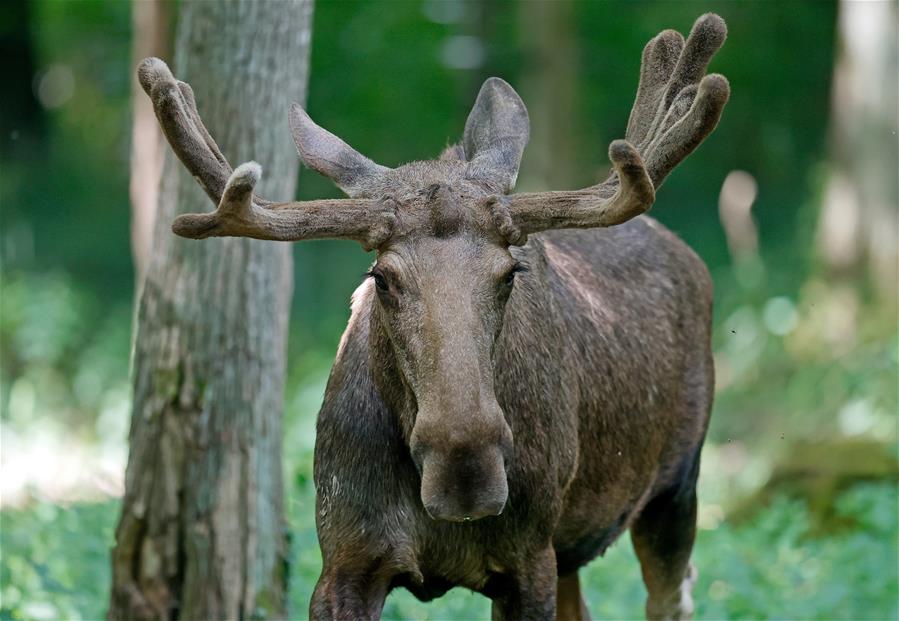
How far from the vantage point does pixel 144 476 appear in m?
6.83

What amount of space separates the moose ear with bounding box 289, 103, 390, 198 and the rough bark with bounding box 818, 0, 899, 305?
9888 millimetres

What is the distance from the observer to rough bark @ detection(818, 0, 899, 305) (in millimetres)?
14312

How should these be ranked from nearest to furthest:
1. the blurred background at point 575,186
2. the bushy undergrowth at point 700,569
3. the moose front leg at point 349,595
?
the moose front leg at point 349,595 → the bushy undergrowth at point 700,569 → the blurred background at point 575,186

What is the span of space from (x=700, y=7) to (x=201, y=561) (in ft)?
68.7

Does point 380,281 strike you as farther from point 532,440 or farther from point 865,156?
point 865,156

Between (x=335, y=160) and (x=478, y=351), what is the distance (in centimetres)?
112

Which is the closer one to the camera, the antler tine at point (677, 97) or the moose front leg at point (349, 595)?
the antler tine at point (677, 97)

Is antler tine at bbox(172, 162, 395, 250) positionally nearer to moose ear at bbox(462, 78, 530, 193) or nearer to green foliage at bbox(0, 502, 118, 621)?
moose ear at bbox(462, 78, 530, 193)

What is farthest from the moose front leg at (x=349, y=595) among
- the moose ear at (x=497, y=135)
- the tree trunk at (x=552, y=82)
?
the tree trunk at (x=552, y=82)

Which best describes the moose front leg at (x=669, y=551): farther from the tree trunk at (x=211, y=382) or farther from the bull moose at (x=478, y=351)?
the tree trunk at (x=211, y=382)

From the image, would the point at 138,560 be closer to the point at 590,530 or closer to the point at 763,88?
the point at 590,530

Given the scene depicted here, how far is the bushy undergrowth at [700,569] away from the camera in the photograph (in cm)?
762

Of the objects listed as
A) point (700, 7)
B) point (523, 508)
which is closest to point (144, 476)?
point (523, 508)

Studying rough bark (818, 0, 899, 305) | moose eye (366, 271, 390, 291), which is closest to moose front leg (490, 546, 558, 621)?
moose eye (366, 271, 390, 291)
